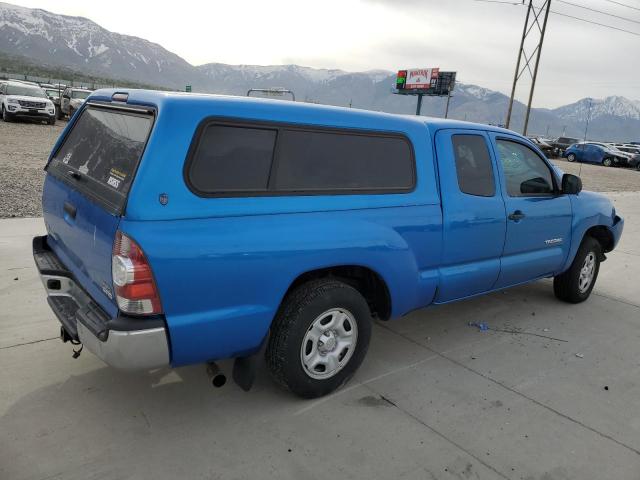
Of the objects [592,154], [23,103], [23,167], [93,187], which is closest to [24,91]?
[23,103]

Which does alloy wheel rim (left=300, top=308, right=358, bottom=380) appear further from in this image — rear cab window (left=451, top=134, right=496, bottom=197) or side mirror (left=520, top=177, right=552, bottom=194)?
side mirror (left=520, top=177, right=552, bottom=194)

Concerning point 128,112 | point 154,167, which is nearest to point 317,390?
point 154,167

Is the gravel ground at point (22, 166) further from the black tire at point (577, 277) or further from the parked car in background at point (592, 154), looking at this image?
the parked car in background at point (592, 154)

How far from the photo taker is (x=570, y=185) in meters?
4.77

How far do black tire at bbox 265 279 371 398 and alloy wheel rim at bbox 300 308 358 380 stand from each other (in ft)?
0.08

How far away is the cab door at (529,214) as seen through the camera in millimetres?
4379

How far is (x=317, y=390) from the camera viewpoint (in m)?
3.34

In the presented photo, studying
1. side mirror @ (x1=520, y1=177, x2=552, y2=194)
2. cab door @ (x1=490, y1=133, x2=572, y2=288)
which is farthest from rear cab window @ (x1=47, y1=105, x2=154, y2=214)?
side mirror @ (x1=520, y1=177, x2=552, y2=194)

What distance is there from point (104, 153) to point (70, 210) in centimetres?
40

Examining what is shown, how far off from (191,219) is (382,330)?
2.47m

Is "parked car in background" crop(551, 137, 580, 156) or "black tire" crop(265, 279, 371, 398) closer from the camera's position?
"black tire" crop(265, 279, 371, 398)

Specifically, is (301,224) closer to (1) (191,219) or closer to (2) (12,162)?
(1) (191,219)

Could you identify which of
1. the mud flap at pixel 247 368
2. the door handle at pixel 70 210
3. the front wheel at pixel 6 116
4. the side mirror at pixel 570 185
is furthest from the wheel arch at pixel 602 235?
the front wheel at pixel 6 116

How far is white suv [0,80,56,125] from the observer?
21422 mm
